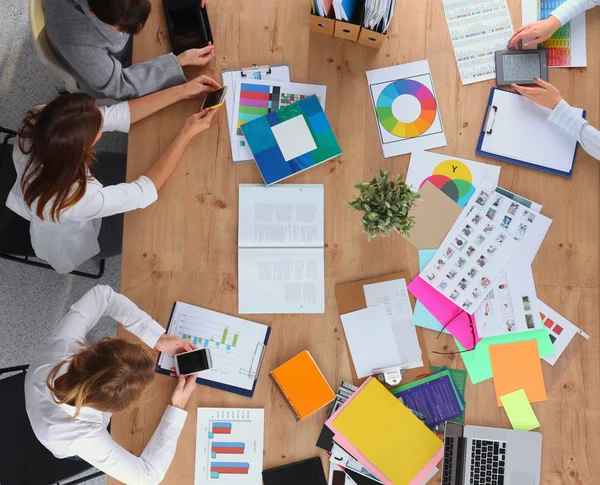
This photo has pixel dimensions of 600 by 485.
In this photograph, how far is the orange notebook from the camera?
1.60 meters

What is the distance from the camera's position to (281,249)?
5.46 ft

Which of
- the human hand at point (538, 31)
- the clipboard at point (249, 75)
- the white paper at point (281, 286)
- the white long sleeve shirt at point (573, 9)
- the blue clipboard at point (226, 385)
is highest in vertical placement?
the white long sleeve shirt at point (573, 9)

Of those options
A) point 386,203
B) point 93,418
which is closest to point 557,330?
point 386,203

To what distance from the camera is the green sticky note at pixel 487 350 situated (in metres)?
1.63

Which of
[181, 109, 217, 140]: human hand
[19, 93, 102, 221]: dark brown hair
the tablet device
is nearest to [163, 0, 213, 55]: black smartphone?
[181, 109, 217, 140]: human hand

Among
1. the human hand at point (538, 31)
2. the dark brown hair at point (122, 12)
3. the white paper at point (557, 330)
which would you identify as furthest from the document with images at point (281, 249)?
the human hand at point (538, 31)

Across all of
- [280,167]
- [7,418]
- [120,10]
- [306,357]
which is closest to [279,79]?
[280,167]

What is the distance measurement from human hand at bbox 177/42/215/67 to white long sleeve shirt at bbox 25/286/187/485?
0.77m

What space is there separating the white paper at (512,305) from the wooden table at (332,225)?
0.05 meters

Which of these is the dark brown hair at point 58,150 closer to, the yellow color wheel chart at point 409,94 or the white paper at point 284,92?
the white paper at point 284,92

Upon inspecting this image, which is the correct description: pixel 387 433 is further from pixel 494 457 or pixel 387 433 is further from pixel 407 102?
pixel 407 102

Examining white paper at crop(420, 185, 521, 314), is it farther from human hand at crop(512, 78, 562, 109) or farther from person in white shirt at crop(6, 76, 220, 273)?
person in white shirt at crop(6, 76, 220, 273)

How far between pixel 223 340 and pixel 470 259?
0.81 metres

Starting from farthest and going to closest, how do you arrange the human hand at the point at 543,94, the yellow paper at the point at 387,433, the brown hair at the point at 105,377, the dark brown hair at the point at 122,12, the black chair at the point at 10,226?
the black chair at the point at 10,226, the human hand at the point at 543,94, the yellow paper at the point at 387,433, the dark brown hair at the point at 122,12, the brown hair at the point at 105,377
